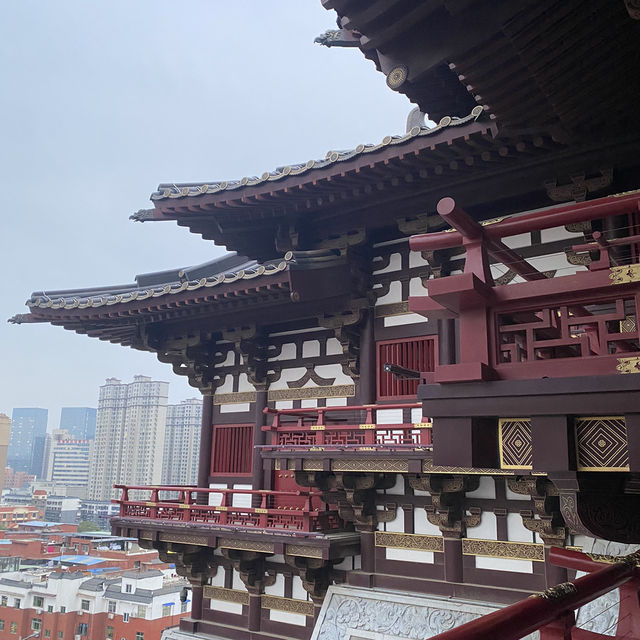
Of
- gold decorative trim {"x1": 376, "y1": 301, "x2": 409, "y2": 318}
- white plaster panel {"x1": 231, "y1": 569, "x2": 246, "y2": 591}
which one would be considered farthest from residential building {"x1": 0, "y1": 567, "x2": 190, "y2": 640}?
gold decorative trim {"x1": 376, "y1": 301, "x2": 409, "y2": 318}

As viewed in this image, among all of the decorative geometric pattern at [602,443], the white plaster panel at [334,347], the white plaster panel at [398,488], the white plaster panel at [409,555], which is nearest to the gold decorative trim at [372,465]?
the white plaster panel at [398,488]

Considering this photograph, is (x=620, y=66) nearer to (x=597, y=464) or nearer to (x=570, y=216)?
(x=570, y=216)

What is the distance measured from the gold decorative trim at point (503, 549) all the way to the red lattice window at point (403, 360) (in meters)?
2.38

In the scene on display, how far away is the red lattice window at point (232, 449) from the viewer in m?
12.6

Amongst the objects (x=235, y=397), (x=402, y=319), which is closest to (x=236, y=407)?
(x=235, y=397)

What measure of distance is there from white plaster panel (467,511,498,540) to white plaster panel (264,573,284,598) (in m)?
3.92

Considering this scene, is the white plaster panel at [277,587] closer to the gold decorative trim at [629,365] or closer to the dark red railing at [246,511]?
the dark red railing at [246,511]

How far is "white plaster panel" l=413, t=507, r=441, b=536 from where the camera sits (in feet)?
31.9

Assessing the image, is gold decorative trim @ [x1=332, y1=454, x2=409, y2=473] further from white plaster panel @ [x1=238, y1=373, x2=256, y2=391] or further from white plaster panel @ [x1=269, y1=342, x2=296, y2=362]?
white plaster panel @ [x1=238, y1=373, x2=256, y2=391]

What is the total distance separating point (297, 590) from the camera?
11.2 m

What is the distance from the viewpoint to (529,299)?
4004 millimetres

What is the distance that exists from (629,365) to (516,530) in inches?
246

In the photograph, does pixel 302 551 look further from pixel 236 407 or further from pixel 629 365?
pixel 629 365

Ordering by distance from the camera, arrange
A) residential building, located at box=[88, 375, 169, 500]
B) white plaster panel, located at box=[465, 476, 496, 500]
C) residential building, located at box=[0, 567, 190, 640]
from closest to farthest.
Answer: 1. white plaster panel, located at box=[465, 476, 496, 500]
2. residential building, located at box=[0, 567, 190, 640]
3. residential building, located at box=[88, 375, 169, 500]
